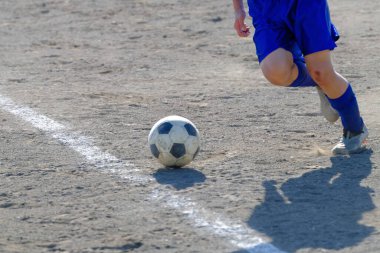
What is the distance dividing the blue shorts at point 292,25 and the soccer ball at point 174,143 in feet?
2.16

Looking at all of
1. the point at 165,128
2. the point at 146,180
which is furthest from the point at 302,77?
the point at 146,180

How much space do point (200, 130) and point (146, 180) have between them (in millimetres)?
1321

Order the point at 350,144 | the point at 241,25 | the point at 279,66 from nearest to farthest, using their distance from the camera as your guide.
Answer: the point at 279,66 < the point at 350,144 < the point at 241,25

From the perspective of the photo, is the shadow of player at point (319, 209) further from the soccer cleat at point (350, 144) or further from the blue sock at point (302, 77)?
the blue sock at point (302, 77)

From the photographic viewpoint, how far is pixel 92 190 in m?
5.57

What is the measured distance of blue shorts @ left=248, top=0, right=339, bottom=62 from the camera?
237 inches

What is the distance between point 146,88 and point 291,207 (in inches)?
140

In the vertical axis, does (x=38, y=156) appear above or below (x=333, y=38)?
below

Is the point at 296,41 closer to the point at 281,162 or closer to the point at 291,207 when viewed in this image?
the point at 281,162

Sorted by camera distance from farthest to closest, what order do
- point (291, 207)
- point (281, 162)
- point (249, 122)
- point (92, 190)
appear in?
point (249, 122) < point (281, 162) < point (92, 190) < point (291, 207)

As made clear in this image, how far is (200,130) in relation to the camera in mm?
6977

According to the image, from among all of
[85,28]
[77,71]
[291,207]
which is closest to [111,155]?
[291,207]

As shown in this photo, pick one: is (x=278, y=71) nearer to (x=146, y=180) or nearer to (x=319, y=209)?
(x=146, y=180)

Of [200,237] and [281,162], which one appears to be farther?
[281,162]
